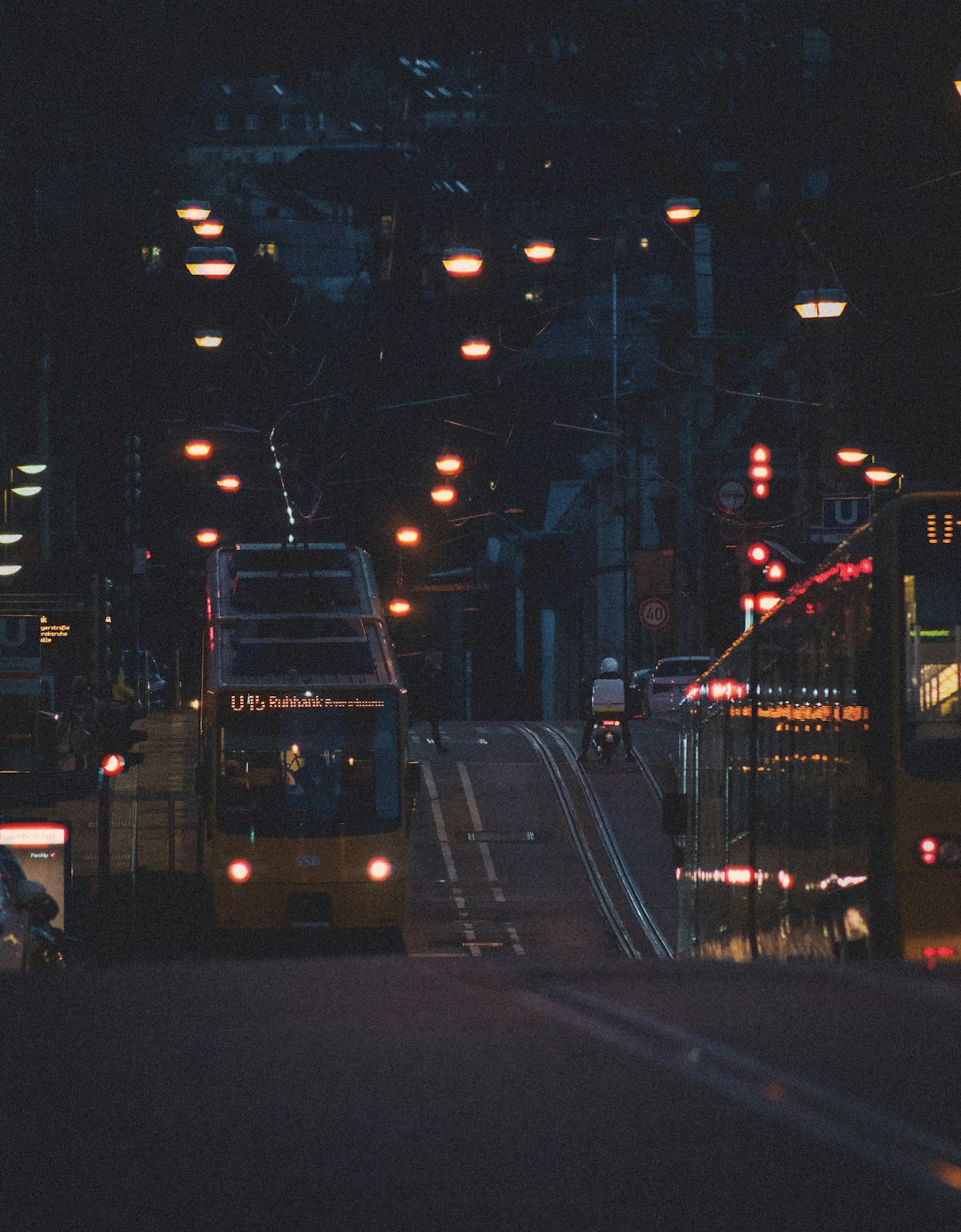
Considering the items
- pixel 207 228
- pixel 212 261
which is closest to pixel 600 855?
pixel 212 261

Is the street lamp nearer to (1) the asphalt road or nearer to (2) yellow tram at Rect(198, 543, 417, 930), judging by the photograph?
(2) yellow tram at Rect(198, 543, 417, 930)

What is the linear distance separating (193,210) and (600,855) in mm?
11950

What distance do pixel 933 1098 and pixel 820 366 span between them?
42706 millimetres

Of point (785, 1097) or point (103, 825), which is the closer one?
point (785, 1097)

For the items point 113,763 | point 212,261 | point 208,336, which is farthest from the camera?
point 208,336

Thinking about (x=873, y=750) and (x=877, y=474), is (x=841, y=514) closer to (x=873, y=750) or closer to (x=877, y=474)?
(x=877, y=474)

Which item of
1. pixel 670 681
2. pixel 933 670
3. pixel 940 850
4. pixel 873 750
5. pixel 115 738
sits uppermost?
pixel 670 681

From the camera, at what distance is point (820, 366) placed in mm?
47531

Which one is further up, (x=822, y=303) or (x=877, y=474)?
(x=822, y=303)

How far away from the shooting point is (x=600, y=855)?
33.1 metres

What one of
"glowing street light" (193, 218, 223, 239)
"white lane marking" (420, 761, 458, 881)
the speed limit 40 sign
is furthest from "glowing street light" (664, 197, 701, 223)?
the speed limit 40 sign

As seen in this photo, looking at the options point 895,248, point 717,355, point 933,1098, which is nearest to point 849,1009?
point 933,1098

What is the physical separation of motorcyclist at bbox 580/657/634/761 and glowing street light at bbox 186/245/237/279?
13.3m

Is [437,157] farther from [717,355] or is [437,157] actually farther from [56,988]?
[56,988]
